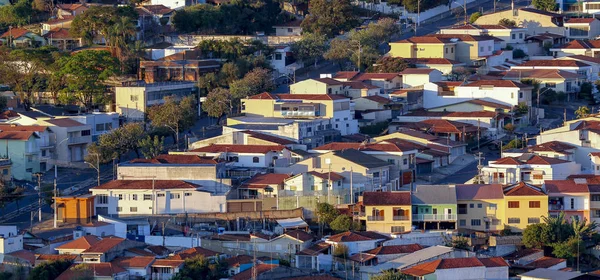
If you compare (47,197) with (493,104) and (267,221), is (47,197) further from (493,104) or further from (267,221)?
(493,104)

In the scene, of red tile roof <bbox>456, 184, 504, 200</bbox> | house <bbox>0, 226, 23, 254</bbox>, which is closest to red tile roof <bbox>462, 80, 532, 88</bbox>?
red tile roof <bbox>456, 184, 504, 200</bbox>

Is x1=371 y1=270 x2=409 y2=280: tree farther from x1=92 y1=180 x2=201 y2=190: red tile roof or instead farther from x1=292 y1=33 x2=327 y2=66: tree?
x1=292 y1=33 x2=327 y2=66: tree

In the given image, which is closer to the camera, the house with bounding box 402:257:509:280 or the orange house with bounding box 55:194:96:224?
the house with bounding box 402:257:509:280

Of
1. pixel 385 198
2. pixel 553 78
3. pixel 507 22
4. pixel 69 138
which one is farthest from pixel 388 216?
pixel 507 22

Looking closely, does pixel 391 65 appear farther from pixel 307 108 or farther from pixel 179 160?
pixel 179 160

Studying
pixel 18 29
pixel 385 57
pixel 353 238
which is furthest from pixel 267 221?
pixel 18 29
